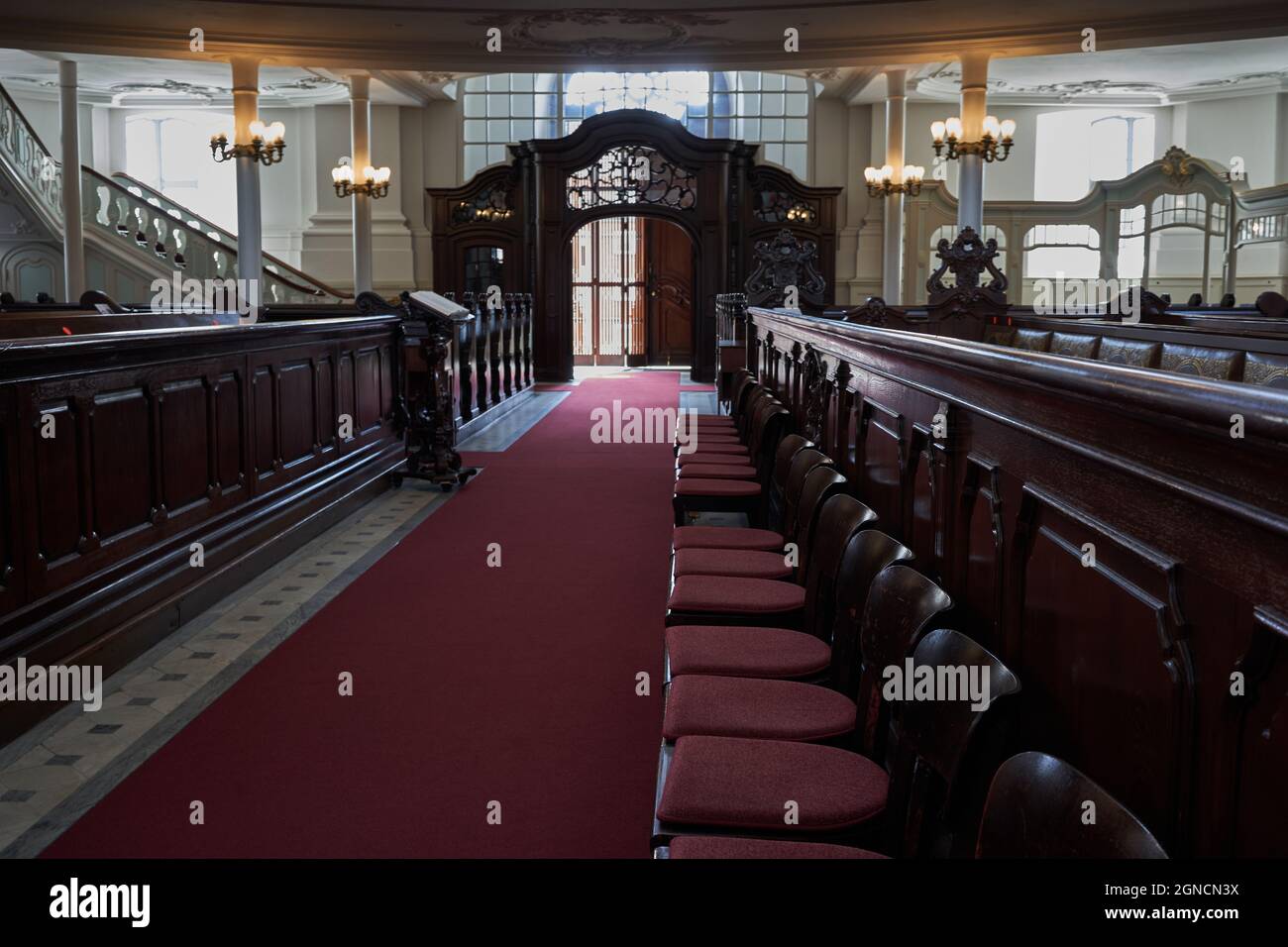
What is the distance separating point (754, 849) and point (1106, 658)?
587 mm

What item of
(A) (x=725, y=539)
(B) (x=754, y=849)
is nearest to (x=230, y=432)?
(A) (x=725, y=539)

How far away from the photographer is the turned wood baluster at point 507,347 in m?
12.2

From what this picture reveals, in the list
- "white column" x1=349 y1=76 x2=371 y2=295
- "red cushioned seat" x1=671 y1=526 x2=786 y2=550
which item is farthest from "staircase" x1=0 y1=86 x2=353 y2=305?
"red cushioned seat" x1=671 y1=526 x2=786 y2=550

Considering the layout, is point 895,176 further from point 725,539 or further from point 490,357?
point 725,539

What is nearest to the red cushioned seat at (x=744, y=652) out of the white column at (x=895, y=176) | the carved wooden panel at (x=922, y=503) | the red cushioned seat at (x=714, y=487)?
the carved wooden panel at (x=922, y=503)

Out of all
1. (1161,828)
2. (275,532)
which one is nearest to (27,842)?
(1161,828)

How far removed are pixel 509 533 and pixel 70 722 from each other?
2894mm

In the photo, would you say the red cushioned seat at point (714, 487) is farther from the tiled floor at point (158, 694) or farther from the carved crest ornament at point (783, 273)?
the carved crest ornament at point (783, 273)

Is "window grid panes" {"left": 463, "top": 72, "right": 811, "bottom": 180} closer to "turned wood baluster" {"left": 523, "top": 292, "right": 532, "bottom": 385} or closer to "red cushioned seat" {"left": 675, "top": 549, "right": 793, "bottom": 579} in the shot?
"turned wood baluster" {"left": 523, "top": 292, "right": 532, "bottom": 385}

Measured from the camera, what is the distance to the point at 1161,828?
1478 mm

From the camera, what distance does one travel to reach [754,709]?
2309mm

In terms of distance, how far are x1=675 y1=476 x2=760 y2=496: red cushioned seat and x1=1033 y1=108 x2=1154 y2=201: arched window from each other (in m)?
14.7

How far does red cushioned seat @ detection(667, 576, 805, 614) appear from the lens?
3010 mm

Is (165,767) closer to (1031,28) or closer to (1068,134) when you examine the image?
(1031,28)
